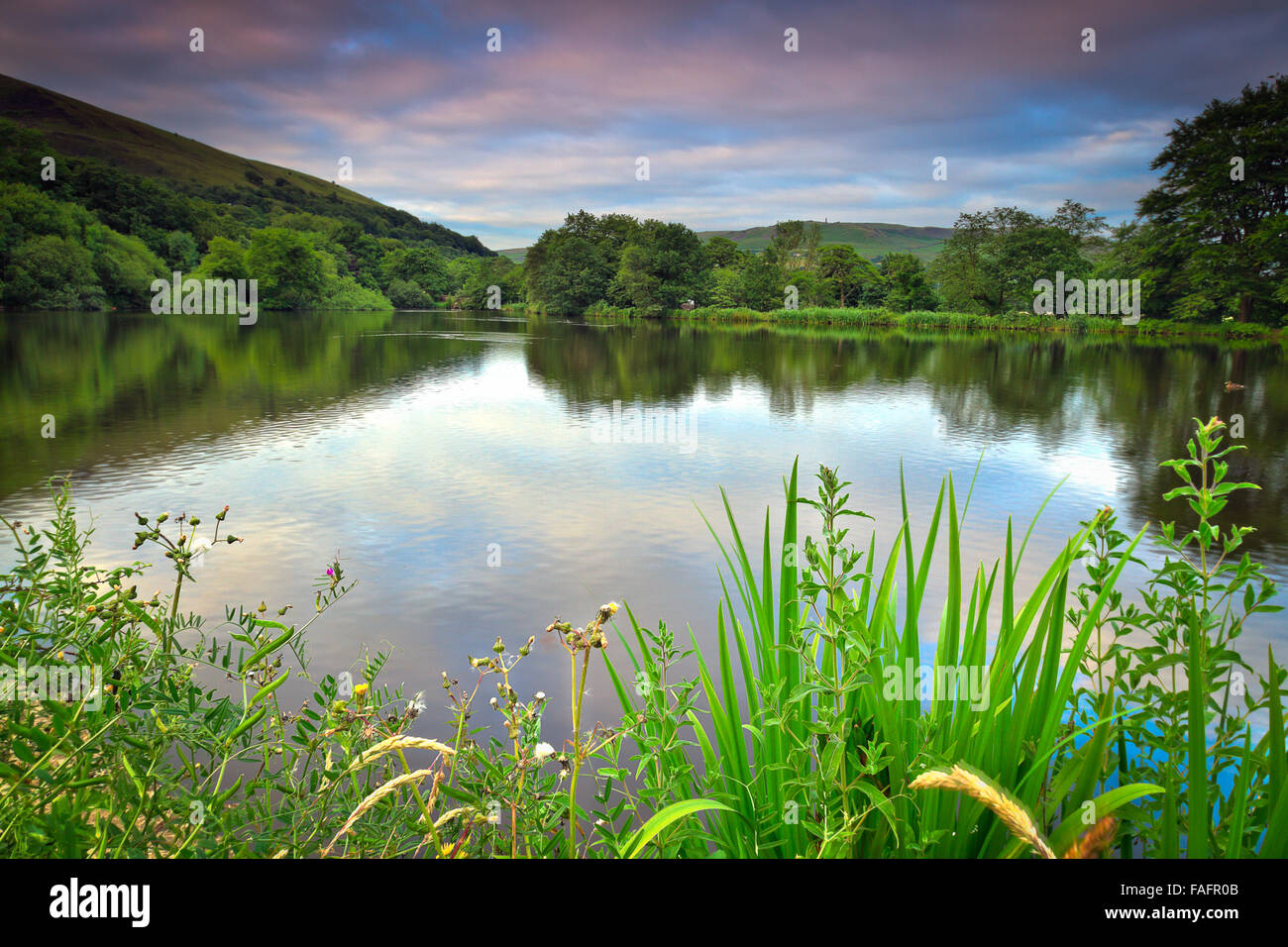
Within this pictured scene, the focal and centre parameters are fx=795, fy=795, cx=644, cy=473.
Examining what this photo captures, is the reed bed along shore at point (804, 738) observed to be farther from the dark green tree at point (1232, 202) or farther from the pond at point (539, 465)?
the dark green tree at point (1232, 202)

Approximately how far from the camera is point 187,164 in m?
139

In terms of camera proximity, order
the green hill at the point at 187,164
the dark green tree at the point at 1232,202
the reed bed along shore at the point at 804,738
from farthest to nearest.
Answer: the green hill at the point at 187,164
the dark green tree at the point at 1232,202
the reed bed along shore at the point at 804,738

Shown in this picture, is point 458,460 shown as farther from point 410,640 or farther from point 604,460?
point 410,640

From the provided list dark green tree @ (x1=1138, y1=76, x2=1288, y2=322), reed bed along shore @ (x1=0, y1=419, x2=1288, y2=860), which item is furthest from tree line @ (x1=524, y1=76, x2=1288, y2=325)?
reed bed along shore @ (x1=0, y1=419, x2=1288, y2=860)

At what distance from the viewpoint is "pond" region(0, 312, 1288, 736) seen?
6.74 meters

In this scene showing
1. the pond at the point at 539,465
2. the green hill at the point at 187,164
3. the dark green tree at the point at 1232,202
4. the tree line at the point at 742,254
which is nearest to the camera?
the pond at the point at 539,465

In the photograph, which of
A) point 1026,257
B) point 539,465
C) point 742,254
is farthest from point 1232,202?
point 742,254

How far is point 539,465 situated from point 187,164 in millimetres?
158022

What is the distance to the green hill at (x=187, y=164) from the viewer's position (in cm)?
10850

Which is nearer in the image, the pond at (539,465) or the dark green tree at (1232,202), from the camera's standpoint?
the pond at (539,465)

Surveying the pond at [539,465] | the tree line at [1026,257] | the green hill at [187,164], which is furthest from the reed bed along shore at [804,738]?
the green hill at [187,164]

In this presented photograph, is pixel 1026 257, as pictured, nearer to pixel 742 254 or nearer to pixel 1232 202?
pixel 1232 202

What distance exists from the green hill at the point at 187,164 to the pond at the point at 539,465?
92857mm

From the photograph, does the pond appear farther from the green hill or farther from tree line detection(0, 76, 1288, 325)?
the green hill
